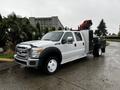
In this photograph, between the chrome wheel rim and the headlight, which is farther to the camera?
the chrome wheel rim

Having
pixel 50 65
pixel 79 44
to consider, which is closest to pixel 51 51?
pixel 50 65

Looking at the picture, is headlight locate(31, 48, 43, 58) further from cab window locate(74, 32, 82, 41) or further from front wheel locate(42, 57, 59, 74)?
cab window locate(74, 32, 82, 41)

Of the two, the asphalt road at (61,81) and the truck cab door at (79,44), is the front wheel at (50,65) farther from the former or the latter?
the truck cab door at (79,44)

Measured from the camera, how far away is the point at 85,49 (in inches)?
316

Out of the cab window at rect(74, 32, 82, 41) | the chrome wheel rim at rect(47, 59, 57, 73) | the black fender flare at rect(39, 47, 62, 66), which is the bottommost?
the chrome wheel rim at rect(47, 59, 57, 73)

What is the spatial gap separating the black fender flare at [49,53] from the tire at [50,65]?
15cm

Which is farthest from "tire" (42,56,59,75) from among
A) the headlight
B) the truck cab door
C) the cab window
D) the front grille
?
the cab window

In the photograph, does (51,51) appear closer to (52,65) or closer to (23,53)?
(52,65)

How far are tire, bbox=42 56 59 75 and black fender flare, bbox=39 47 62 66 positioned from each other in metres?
0.15

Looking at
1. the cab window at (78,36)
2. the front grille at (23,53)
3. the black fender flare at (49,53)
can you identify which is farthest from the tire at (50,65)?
the cab window at (78,36)

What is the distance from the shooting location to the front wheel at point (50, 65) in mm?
5357

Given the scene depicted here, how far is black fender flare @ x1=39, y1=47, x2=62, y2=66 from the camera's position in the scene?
519 cm

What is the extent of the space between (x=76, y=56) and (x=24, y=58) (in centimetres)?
299

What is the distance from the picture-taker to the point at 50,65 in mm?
5566
